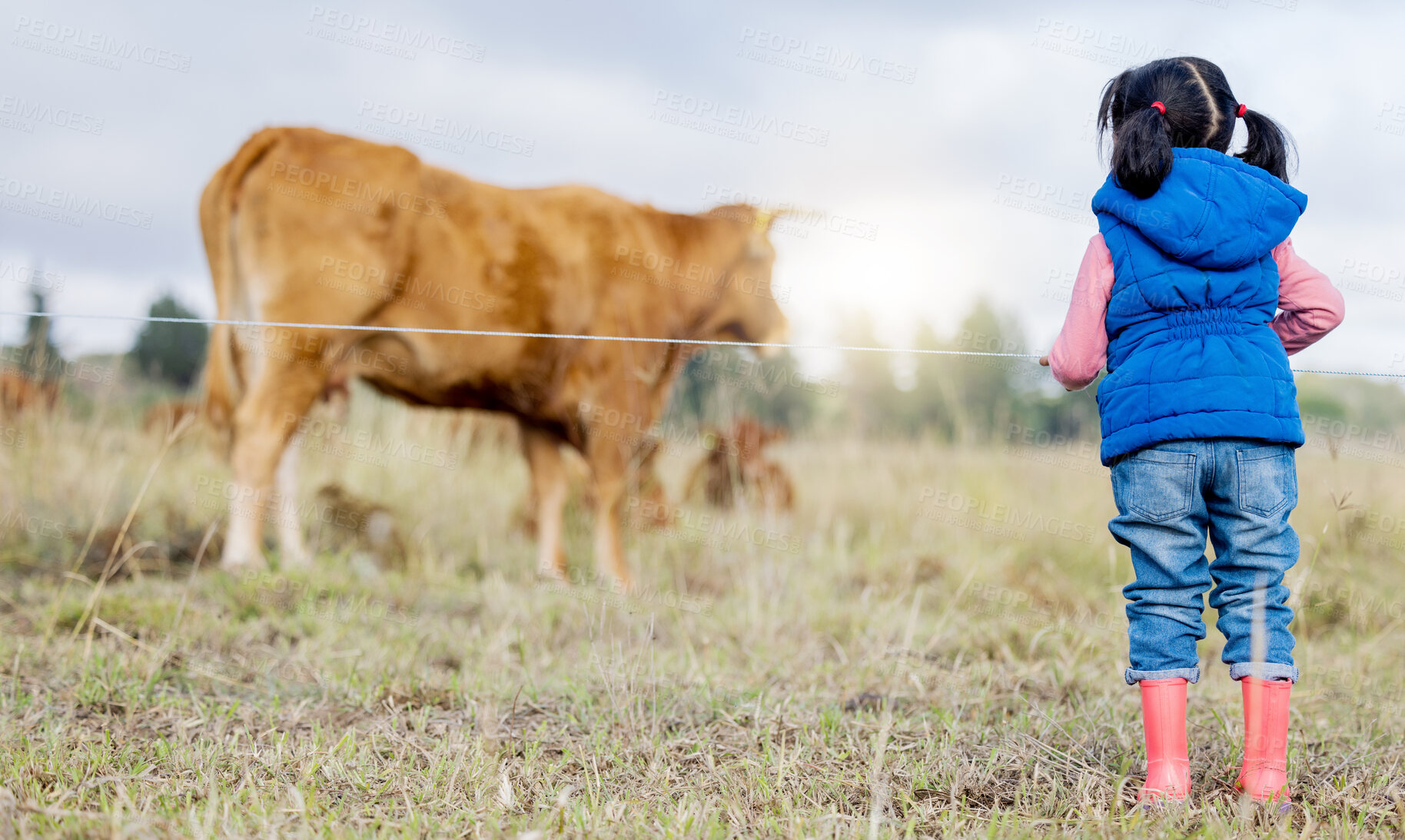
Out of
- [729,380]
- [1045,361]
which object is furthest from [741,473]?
[1045,361]

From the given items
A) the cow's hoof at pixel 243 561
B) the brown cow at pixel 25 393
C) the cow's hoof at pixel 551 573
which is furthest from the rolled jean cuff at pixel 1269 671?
the brown cow at pixel 25 393

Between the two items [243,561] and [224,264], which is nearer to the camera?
[243,561]

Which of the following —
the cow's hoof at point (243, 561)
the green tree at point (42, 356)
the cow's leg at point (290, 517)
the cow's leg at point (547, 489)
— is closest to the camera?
the cow's hoof at point (243, 561)

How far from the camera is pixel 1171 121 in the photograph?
1954 millimetres

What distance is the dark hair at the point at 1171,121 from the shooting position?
6.06 feet

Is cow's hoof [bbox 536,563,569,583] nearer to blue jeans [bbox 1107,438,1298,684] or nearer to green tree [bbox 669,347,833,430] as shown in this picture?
green tree [bbox 669,347,833,430]

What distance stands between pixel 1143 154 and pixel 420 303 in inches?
129

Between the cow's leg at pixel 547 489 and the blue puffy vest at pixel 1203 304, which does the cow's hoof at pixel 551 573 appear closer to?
the cow's leg at pixel 547 489

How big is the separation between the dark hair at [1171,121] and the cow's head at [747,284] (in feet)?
11.8

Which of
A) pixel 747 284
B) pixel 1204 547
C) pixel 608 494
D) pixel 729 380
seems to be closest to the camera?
pixel 1204 547

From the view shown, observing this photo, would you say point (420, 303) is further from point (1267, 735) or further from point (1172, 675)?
point (1267, 735)

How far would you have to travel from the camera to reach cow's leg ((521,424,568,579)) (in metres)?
4.84

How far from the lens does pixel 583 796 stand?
190 centimetres

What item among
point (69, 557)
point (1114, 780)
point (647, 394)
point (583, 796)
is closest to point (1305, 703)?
point (1114, 780)
